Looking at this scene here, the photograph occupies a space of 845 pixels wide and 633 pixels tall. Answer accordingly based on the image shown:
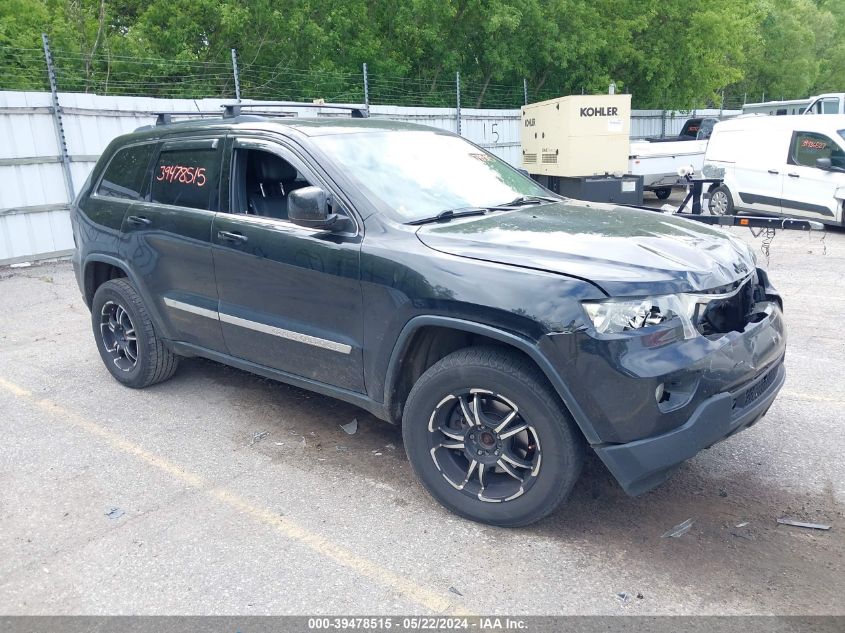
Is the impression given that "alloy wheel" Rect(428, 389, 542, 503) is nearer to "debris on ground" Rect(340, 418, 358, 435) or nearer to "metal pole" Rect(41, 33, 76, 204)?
"debris on ground" Rect(340, 418, 358, 435)

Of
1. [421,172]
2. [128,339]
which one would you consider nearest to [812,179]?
[421,172]

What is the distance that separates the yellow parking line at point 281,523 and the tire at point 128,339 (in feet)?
1.66

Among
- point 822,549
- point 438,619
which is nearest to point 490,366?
point 438,619

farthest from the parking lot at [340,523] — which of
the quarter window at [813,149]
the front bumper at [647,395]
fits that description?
the quarter window at [813,149]

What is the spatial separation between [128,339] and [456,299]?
119 inches

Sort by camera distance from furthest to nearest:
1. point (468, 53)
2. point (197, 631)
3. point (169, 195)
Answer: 1. point (468, 53)
2. point (169, 195)
3. point (197, 631)

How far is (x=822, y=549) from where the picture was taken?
3.16 metres

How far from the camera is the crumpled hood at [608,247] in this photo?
306cm

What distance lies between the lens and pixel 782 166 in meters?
11.8

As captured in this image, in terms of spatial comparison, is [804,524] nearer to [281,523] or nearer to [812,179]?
[281,523]

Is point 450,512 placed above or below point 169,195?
below

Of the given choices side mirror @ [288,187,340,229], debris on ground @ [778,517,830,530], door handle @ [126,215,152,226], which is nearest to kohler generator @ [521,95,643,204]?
door handle @ [126,215,152,226]

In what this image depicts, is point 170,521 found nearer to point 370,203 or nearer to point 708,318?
point 370,203

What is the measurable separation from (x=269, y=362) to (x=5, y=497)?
1535 millimetres
